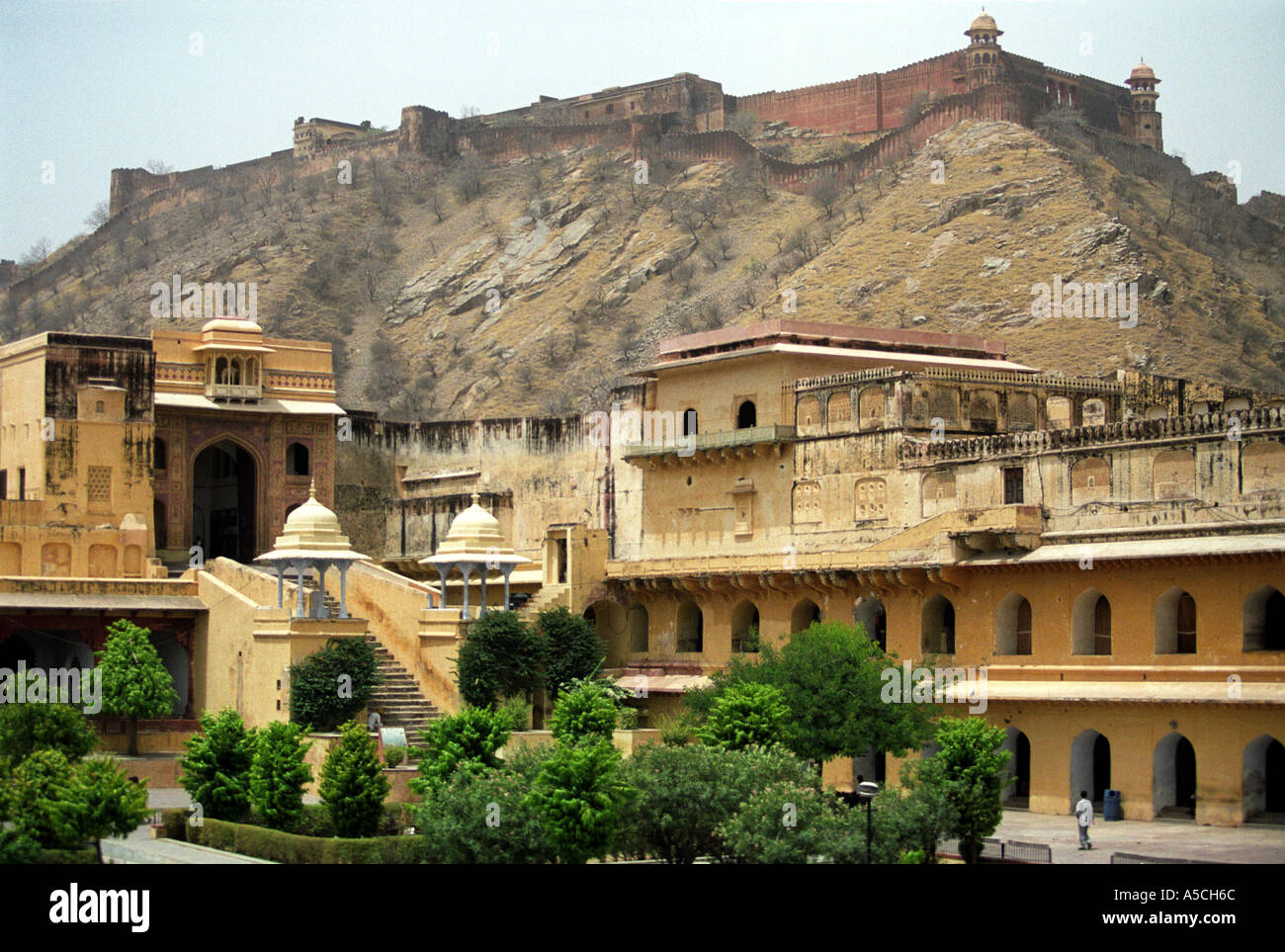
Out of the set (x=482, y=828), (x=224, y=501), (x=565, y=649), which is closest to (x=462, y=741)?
(x=482, y=828)

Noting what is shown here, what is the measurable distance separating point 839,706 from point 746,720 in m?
3.26

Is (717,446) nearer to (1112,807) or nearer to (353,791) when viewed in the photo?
(1112,807)

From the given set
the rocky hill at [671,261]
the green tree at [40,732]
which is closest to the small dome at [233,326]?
the green tree at [40,732]

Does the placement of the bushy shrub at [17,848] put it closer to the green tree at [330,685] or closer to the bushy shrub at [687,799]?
the bushy shrub at [687,799]

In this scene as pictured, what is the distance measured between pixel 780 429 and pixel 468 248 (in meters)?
59.5

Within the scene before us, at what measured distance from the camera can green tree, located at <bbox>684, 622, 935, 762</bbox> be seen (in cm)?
3897

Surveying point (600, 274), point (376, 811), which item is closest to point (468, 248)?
point (600, 274)

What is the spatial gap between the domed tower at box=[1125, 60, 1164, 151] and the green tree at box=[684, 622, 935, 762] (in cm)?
6013

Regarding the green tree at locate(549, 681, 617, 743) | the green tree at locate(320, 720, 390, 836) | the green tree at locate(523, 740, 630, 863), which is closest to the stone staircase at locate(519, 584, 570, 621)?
the green tree at locate(549, 681, 617, 743)

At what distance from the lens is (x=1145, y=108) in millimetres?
95500

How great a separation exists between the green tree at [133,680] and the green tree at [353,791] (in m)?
9.21

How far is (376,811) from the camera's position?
3506cm

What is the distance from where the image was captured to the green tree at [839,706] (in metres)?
39.0
